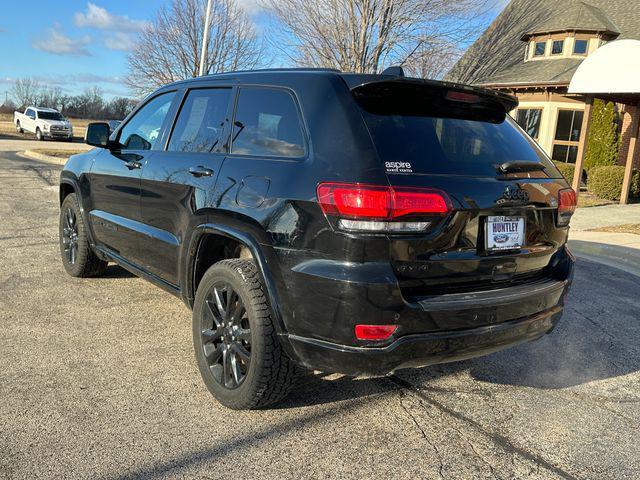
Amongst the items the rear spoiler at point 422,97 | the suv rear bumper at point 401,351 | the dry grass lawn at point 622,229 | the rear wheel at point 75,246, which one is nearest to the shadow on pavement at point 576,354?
the suv rear bumper at point 401,351

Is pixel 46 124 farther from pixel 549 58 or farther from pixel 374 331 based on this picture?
pixel 374 331

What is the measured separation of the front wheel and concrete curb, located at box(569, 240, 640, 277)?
5995mm

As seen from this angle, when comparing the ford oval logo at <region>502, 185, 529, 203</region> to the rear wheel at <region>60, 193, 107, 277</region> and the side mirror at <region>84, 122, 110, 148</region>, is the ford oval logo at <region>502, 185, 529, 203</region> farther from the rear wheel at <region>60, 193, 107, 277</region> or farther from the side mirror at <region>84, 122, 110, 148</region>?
the rear wheel at <region>60, 193, 107, 277</region>

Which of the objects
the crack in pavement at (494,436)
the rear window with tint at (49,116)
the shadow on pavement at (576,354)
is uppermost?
the rear window with tint at (49,116)

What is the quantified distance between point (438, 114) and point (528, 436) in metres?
1.81

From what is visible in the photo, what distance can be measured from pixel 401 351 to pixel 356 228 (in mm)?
625

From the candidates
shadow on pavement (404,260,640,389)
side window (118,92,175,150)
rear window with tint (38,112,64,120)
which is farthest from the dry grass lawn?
rear window with tint (38,112,64,120)

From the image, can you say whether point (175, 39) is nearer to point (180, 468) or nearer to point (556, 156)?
point (556, 156)

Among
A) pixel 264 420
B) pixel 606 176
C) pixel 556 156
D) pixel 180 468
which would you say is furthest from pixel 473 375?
pixel 556 156

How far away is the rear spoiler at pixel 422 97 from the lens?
281 cm

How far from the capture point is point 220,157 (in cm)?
338

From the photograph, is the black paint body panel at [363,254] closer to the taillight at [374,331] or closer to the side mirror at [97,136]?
the taillight at [374,331]

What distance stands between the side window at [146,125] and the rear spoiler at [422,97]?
2.04m

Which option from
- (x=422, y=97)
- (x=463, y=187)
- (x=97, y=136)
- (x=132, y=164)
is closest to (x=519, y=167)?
(x=463, y=187)
